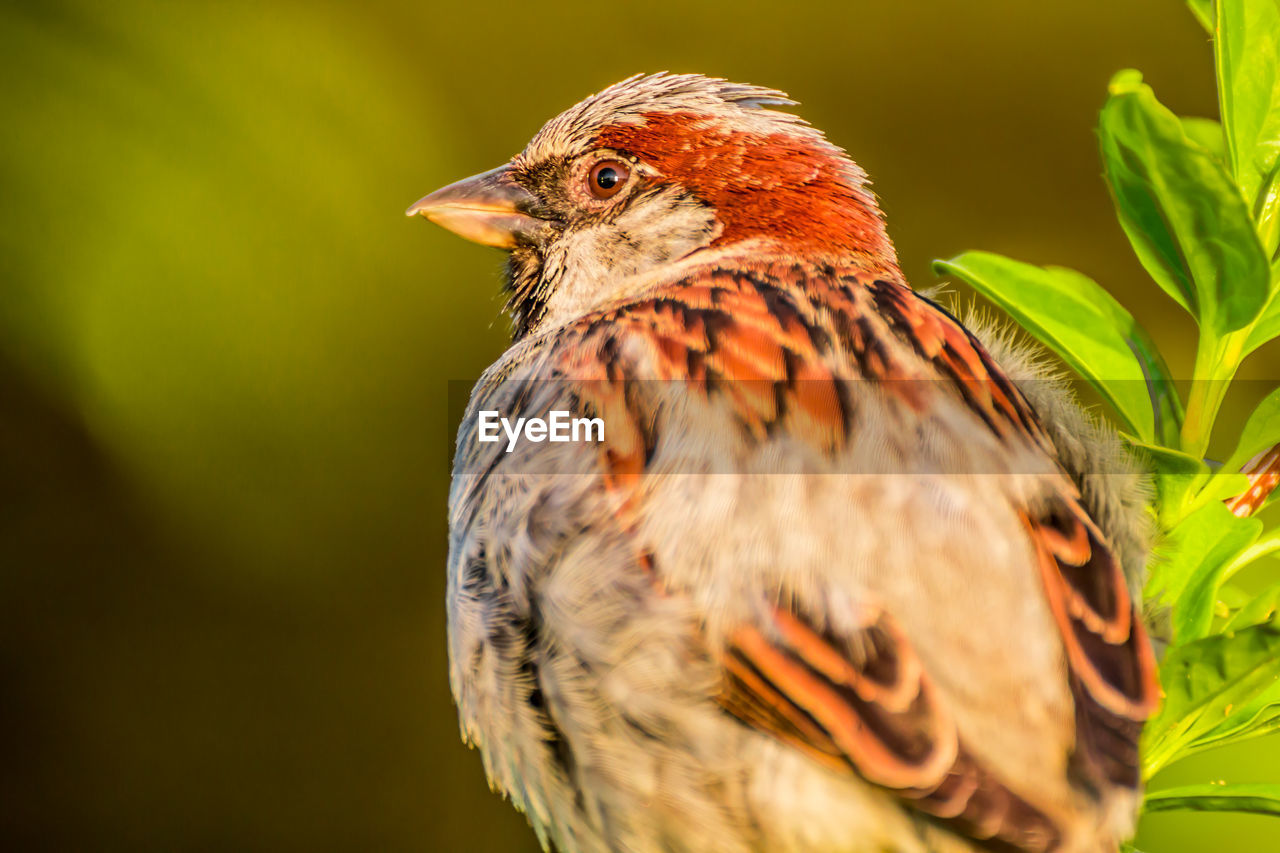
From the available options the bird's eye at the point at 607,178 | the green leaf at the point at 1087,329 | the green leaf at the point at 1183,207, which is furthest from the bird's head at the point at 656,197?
the green leaf at the point at 1183,207

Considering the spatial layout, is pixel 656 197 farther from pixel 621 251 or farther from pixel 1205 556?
pixel 1205 556

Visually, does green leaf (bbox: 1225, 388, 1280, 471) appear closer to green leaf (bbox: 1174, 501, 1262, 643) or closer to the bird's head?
green leaf (bbox: 1174, 501, 1262, 643)

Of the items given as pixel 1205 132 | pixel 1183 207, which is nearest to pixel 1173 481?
pixel 1183 207

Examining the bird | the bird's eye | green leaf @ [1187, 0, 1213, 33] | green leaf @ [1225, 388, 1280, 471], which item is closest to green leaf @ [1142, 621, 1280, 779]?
the bird

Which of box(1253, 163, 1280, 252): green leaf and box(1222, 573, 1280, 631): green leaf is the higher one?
box(1253, 163, 1280, 252): green leaf

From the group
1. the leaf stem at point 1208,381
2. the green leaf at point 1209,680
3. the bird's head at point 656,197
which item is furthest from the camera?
the bird's head at point 656,197

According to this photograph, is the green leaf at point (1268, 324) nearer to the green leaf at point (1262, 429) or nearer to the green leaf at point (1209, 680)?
the green leaf at point (1262, 429)
